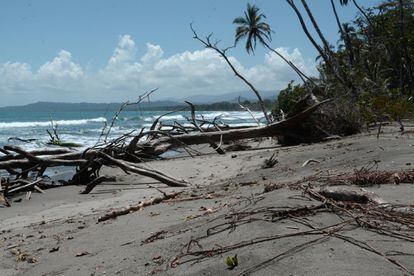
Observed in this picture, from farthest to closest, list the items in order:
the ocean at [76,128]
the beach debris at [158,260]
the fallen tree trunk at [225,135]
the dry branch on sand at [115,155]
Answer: the ocean at [76,128] < the fallen tree trunk at [225,135] < the dry branch on sand at [115,155] < the beach debris at [158,260]

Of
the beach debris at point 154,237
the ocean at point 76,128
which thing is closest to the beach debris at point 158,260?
the beach debris at point 154,237

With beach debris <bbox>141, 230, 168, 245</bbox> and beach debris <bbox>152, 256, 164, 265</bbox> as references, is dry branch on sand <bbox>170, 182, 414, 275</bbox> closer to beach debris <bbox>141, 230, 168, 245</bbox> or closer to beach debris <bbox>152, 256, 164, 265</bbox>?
beach debris <bbox>152, 256, 164, 265</bbox>

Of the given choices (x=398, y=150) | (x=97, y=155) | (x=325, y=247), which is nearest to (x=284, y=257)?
(x=325, y=247)

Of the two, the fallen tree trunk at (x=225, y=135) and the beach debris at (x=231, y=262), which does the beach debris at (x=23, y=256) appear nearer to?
the beach debris at (x=231, y=262)

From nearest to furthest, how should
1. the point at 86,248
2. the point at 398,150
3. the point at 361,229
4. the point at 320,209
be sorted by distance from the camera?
the point at 361,229, the point at 320,209, the point at 86,248, the point at 398,150

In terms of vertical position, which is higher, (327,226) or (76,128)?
(327,226)

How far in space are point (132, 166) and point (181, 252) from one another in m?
5.33

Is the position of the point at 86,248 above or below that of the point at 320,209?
below

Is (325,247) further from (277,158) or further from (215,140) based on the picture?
(215,140)

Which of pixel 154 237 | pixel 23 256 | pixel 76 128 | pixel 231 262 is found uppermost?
pixel 231 262

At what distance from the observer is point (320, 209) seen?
3.41m

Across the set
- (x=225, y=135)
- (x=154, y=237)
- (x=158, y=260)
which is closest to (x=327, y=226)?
(x=158, y=260)

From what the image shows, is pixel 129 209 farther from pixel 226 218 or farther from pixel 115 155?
pixel 115 155

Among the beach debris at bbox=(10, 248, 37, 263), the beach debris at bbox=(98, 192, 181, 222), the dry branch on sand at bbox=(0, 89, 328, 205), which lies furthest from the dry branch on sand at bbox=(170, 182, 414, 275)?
the dry branch on sand at bbox=(0, 89, 328, 205)
